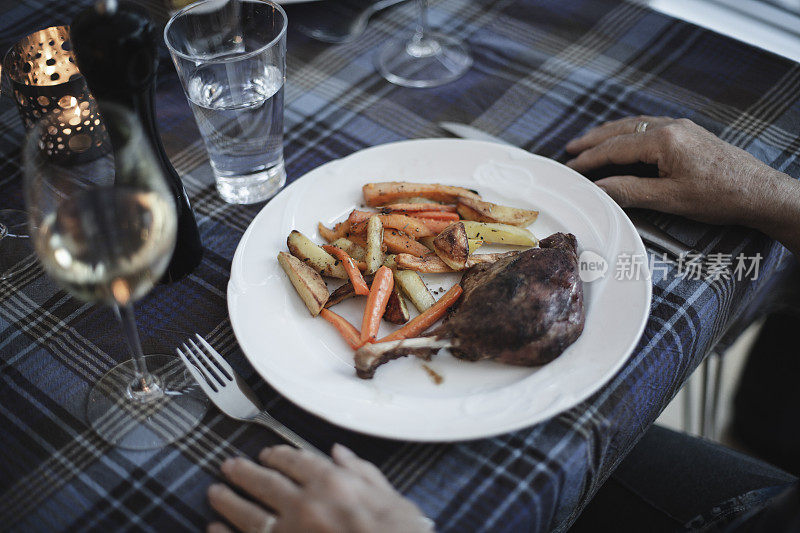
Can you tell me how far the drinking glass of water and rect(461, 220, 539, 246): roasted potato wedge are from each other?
1.64 ft

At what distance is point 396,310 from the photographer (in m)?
1.33

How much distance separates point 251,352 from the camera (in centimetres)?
124

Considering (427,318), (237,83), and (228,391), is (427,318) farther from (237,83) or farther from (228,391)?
(237,83)

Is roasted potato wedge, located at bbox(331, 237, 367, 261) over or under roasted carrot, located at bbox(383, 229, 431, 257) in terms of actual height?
under

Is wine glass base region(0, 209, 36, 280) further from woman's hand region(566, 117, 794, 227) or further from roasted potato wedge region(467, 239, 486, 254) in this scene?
woman's hand region(566, 117, 794, 227)

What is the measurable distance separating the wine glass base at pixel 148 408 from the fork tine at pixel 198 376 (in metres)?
0.03

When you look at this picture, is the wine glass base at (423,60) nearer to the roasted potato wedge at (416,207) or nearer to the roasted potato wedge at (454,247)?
the roasted potato wedge at (416,207)

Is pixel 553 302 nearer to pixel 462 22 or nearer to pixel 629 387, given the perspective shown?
pixel 629 387

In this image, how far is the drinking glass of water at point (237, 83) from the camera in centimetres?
151

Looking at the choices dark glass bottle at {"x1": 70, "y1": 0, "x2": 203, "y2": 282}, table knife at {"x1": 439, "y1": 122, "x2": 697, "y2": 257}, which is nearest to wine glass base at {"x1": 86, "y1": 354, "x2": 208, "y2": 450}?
dark glass bottle at {"x1": 70, "y1": 0, "x2": 203, "y2": 282}

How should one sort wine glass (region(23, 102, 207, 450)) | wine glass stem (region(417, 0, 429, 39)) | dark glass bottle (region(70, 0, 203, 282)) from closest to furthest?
wine glass (region(23, 102, 207, 450))
dark glass bottle (region(70, 0, 203, 282))
wine glass stem (region(417, 0, 429, 39))

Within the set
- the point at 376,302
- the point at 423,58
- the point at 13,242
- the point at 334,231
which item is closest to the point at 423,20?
the point at 423,58

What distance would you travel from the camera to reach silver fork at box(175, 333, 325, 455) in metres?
1.19

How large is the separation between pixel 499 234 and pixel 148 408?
0.75m
